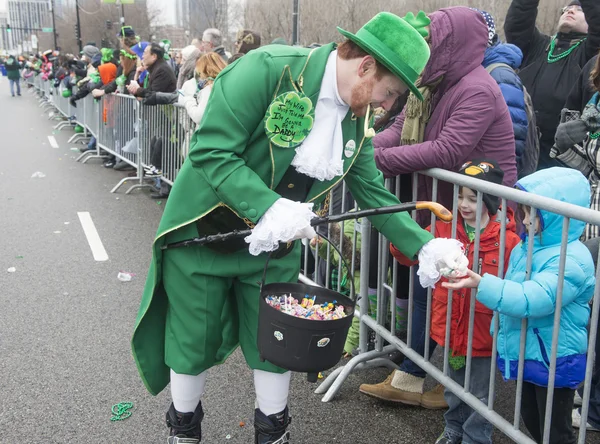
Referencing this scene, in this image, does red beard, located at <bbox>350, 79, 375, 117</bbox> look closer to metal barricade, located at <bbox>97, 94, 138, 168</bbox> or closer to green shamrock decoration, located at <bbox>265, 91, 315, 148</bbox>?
green shamrock decoration, located at <bbox>265, 91, 315, 148</bbox>

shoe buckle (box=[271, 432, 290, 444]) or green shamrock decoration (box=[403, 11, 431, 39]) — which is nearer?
green shamrock decoration (box=[403, 11, 431, 39])

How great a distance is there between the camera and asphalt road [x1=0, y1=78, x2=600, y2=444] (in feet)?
10.8

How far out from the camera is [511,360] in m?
2.76

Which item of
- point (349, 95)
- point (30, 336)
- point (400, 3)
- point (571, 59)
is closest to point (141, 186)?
point (30, 336)

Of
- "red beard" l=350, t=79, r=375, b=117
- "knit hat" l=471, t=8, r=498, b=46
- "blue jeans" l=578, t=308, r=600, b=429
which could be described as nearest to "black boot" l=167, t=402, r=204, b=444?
"red beard" l=350, t=79, r=375, b=117

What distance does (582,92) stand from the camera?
4.23 m

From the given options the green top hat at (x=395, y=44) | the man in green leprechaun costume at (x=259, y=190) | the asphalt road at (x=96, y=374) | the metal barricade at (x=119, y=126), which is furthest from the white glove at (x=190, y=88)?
the green top hat at (x=395, y=44)

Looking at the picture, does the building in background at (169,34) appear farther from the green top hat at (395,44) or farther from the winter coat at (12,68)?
the green top hat at (395,44)

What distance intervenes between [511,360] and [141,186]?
7160 mm

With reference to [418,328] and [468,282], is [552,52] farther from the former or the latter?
[468,282]

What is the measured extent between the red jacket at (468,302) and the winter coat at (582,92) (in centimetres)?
155

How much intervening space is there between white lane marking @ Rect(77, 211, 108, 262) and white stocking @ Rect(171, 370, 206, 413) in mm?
3407

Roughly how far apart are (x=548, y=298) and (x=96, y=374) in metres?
2.50

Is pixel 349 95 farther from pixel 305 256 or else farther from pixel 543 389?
pixel 305 256
